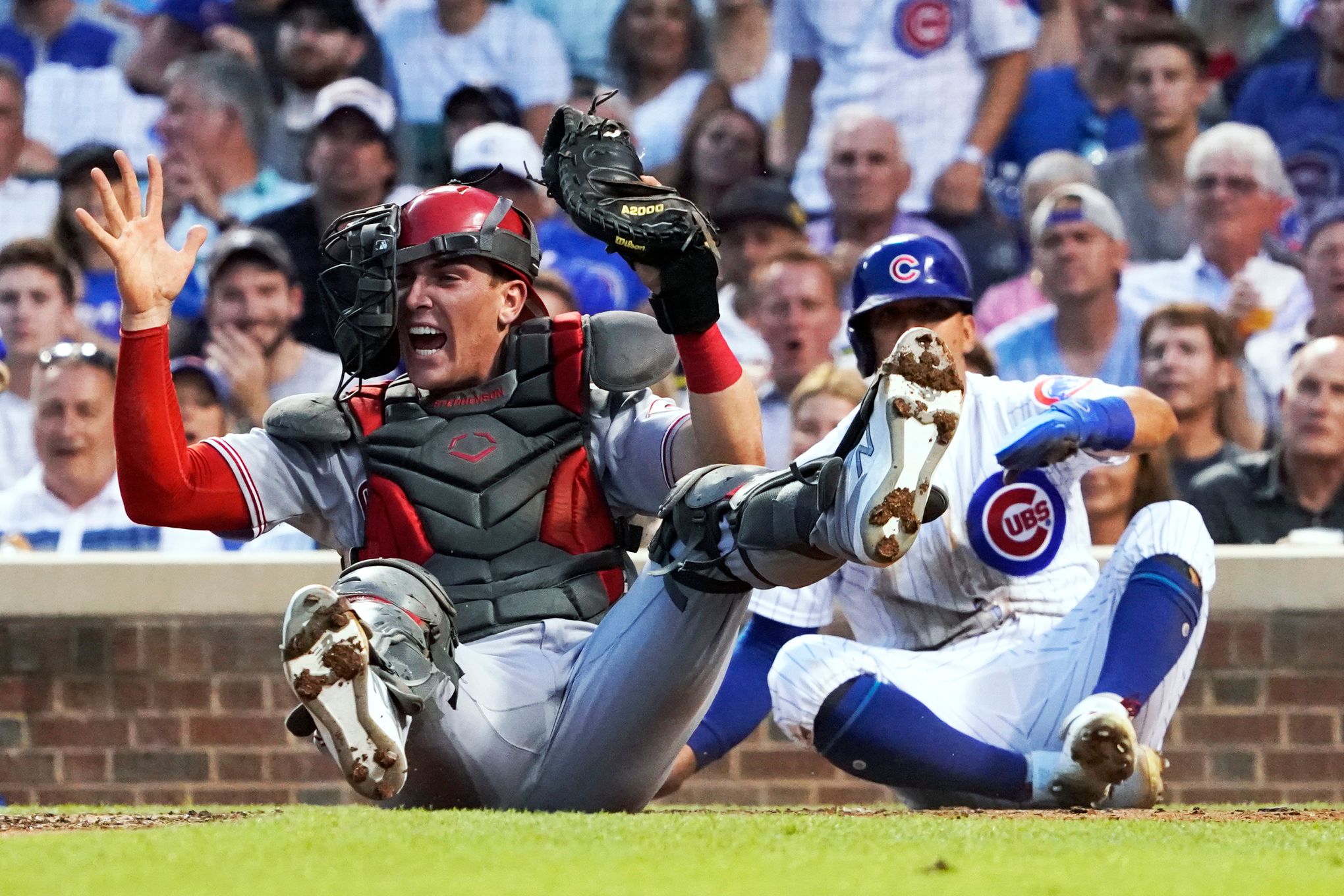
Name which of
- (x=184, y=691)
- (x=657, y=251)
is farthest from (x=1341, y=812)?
(x=184, y=691)

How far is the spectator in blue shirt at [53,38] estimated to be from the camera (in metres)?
7.84

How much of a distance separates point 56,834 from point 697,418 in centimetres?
129

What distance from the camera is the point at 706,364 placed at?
3.28 metres

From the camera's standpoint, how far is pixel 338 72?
299 inches

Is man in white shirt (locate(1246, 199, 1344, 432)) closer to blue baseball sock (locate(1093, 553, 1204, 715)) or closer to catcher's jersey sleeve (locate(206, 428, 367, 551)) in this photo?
blue baseball sock (locate(1093, 553, 1204, 715))

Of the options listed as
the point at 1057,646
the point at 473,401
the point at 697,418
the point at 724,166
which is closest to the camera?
the point at 697,418

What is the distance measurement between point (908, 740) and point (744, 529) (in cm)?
129

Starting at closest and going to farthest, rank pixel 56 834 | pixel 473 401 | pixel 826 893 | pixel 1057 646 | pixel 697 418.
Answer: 1. pixel 826 893
2. pixel 56 834
3. pixel 697 418
4. pixel 473 401
5. pixel 1057 646

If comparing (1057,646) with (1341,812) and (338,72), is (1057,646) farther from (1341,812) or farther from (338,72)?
(338,72)

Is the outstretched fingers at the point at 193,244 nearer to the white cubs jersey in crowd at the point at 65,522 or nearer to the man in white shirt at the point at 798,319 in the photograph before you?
the white cubs jersey in crowd at the point at 65,522

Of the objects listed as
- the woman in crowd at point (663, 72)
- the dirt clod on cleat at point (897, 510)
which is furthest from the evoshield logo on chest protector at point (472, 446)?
the woman in crowd at point (663, 72)

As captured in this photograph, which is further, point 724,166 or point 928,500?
point 724,166

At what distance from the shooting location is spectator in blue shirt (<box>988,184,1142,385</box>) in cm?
663

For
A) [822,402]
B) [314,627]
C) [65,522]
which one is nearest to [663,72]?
[822,402]
